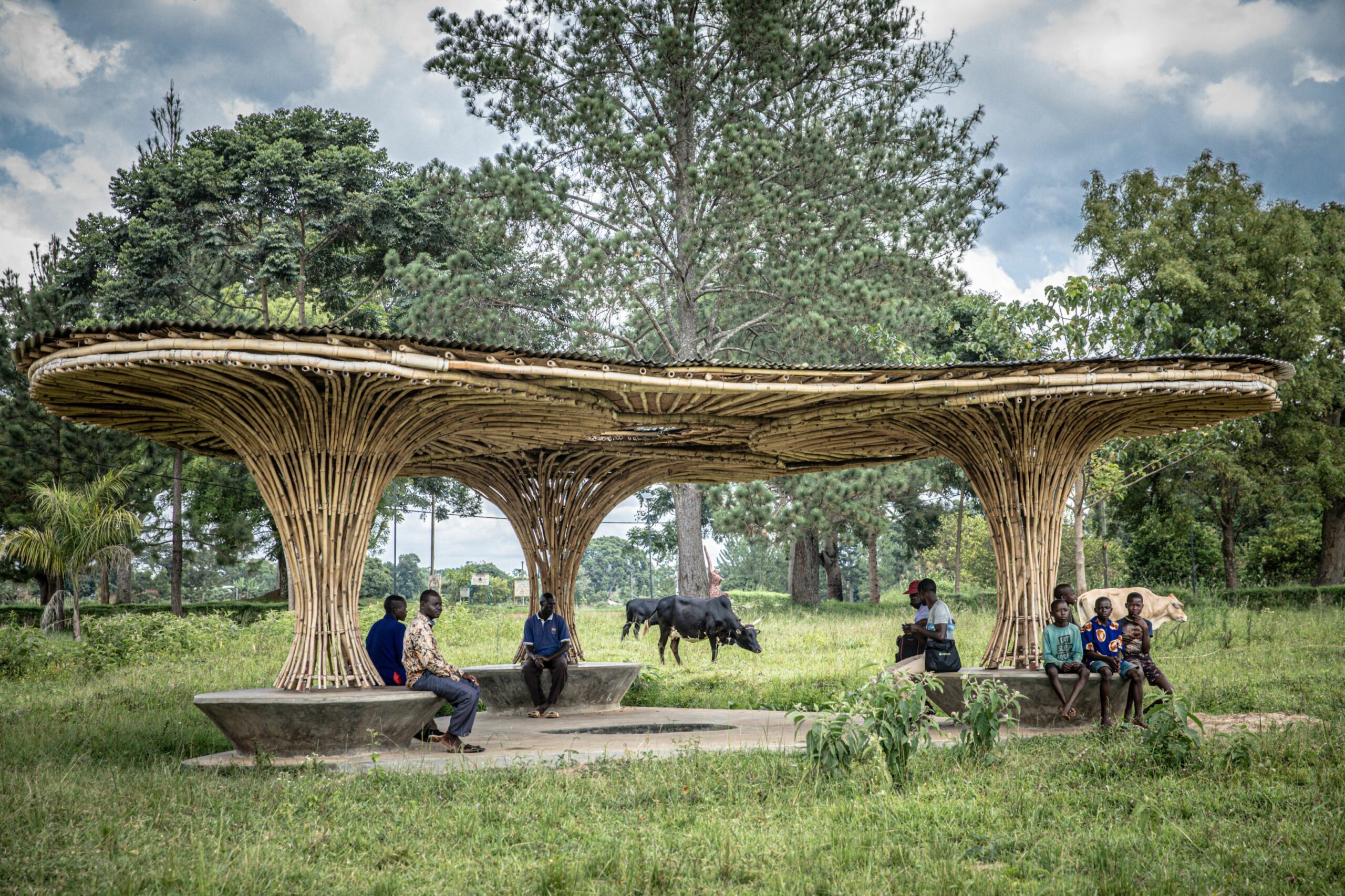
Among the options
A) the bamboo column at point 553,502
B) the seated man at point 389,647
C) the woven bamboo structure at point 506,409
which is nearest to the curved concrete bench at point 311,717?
the woven bamboo structure at point 506,409

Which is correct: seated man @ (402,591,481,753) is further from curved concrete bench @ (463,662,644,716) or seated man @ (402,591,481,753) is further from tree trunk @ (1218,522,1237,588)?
tree trunk @ (1218,522,1237,588)

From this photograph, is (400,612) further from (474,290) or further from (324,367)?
(474,290)

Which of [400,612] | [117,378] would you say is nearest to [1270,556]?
[400,612]

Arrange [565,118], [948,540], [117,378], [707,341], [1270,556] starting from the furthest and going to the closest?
[948,540], [1270,556], [707,341], [565,118], [117,378]

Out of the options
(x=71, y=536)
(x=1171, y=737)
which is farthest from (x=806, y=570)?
(x=1171, y=737)

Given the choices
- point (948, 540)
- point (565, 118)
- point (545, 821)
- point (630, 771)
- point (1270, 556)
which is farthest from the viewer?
point (948, 540)

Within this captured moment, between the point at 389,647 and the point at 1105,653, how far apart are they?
214 inches

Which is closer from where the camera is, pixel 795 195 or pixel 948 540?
pixel 795 195

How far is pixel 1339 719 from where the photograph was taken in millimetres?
7992

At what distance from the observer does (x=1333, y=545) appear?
77.0ft

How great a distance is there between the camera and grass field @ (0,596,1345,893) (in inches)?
173

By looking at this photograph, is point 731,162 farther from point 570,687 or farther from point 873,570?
point 873,570

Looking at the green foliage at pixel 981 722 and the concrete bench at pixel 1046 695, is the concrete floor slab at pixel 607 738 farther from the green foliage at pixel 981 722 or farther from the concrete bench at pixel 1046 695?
the green foliage at pixel 981 722

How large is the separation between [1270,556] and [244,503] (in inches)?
995
